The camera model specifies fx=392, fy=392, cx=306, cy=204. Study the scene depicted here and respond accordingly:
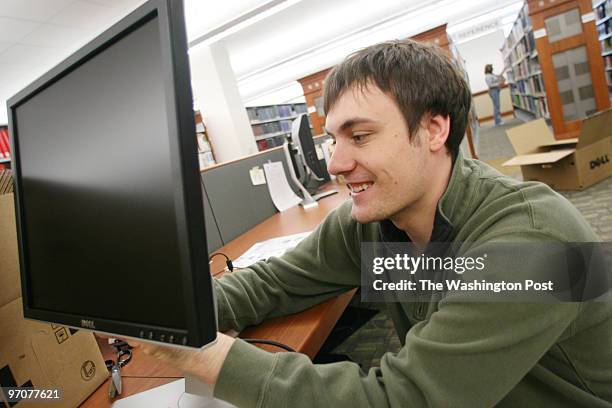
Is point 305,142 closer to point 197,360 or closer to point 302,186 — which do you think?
point 302,186

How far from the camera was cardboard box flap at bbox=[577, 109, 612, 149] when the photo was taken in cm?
298

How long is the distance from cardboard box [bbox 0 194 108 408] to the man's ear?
0.81 meters

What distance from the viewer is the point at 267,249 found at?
4.81ft

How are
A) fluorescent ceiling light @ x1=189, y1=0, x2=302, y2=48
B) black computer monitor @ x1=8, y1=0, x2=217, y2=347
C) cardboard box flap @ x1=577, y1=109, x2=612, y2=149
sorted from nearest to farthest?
black computer monitor @ x1=8, y1=0, x2=217, y2=347, cardboard box flap @ x1=577, y1=109, x2=612, y2=149, fluorescent ceiling light @ x1=189, y1=0, x2=302, y2=48

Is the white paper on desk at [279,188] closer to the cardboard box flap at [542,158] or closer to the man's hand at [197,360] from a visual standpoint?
the man's hand at [197,360]

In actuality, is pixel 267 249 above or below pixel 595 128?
below

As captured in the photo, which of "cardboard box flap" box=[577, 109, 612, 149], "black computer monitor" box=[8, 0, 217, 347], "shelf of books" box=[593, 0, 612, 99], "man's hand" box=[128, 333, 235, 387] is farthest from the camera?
"shelf of books" box=[593, 0, 612, 99]

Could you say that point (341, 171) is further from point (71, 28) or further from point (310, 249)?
point (71, 28)

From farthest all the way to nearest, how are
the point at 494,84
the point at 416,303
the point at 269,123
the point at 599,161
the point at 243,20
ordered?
the point at 494,84
the point at 269,123
the point at 243,20
the point at 599,161
the point at 416,303

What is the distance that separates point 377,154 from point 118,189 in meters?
0.46

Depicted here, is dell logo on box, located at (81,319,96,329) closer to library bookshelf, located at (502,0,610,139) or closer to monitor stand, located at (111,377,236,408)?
monitor stand, located at (111,377,236,408)

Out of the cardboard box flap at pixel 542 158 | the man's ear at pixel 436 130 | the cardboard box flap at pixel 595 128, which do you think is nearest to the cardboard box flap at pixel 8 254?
the man's ear at pixel 436 130

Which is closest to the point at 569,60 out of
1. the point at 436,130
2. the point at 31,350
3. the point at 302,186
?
the point at 302,186

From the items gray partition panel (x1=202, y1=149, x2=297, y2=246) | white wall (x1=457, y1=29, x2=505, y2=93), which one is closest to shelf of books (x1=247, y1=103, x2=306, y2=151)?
gray partition panel (x1=202, y1=149, x2=297, y2=246)
